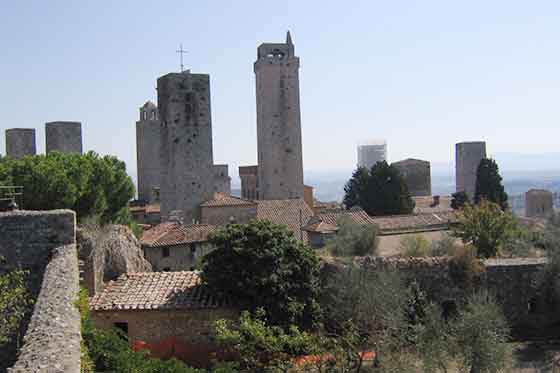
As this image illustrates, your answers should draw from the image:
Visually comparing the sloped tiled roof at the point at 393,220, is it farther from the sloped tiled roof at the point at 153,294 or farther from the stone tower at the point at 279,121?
the stone tower at the point at 279,121

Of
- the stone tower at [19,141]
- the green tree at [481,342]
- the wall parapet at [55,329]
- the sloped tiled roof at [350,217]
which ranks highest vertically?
the stone tower at [19,141]

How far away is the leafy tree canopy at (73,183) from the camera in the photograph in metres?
19.9

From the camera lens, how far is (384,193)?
42.0 metres

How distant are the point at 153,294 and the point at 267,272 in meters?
2.58

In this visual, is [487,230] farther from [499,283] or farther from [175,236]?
[175,236]

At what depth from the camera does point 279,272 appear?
14766 millimetres

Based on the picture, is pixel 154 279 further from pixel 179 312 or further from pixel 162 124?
pixel 162 124

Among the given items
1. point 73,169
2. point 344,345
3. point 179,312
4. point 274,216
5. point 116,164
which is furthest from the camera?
point 274,216

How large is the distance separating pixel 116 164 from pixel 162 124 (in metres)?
7.82

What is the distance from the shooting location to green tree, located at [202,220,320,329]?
14430 millimetres

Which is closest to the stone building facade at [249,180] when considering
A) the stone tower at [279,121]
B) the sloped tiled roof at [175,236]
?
the stone tower at [279,121]

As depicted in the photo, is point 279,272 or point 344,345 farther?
point 279,272

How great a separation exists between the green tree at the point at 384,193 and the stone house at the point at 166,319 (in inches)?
1125

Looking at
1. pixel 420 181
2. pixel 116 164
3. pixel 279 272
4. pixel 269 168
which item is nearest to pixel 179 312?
pixel 279 272
